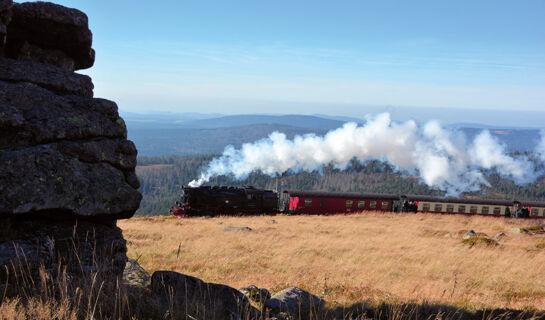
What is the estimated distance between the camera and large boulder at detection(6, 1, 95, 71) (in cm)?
777

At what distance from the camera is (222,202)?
A: 40.2m

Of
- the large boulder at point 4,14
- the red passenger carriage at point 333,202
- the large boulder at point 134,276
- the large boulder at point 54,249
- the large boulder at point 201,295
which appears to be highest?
the large boulder at point 4,14

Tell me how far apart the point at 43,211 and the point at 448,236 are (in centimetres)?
2722

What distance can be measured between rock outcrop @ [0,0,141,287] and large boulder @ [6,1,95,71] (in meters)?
0.02

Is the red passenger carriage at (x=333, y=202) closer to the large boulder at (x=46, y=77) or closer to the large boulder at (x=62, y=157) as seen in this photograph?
the large boulder at (x=62, y=157)

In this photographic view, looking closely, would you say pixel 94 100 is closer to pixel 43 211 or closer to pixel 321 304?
pixel 43 211

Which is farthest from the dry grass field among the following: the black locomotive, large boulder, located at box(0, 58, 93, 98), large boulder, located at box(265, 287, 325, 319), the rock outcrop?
the black locomotive

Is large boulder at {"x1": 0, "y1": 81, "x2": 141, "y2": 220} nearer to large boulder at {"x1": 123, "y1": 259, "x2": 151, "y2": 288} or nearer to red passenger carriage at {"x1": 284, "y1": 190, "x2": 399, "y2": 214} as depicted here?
large boulder at {"x1": 123, "y1": 259, "x2": 151, "y2": 288}

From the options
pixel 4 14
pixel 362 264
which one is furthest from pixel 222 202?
pixel 4 14

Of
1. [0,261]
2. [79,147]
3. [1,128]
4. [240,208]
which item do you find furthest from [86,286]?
[240,208]

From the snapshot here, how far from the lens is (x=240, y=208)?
4184cm

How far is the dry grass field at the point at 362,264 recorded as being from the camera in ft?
35.1

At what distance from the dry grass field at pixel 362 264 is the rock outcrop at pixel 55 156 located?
229 centimetres

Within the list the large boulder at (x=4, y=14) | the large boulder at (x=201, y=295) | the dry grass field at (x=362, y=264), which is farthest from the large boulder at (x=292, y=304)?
the large boulder at (x=4, y=14)
